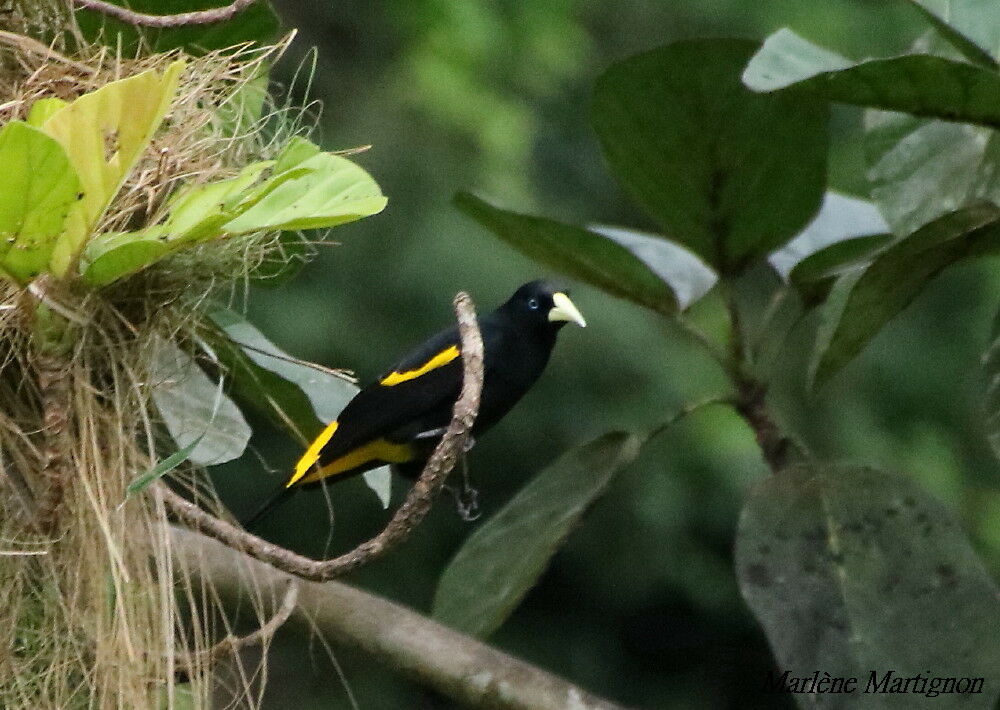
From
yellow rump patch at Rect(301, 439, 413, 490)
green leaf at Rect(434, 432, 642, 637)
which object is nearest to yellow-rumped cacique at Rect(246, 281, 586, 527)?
yellow rump patch at Rect(301, 439, 413, 490)

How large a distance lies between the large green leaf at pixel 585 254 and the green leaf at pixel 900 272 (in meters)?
0.21

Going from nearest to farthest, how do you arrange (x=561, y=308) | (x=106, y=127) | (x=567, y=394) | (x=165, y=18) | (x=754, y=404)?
(x=106, y=127) < (x=165, y=18) < (x=754, y=404) < (x=561, y=308) < (x=567, y=394)

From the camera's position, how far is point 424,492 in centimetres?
98

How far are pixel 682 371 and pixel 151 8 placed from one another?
2.41m

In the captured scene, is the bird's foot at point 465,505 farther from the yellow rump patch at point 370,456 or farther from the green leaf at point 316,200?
the green leaf at point 316,200

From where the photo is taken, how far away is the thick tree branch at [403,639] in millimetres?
1200

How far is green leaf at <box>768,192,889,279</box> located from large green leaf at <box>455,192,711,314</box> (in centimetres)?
12

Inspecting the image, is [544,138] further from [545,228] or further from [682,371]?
[545,228]

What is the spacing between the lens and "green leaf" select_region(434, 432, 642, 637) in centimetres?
138

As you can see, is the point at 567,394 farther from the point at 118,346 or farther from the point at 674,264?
the point at 118,346

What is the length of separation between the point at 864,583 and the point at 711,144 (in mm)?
428

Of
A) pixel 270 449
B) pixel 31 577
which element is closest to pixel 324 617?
pixel 31 577

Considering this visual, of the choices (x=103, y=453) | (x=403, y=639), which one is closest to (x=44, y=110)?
(x=103, y=453)
